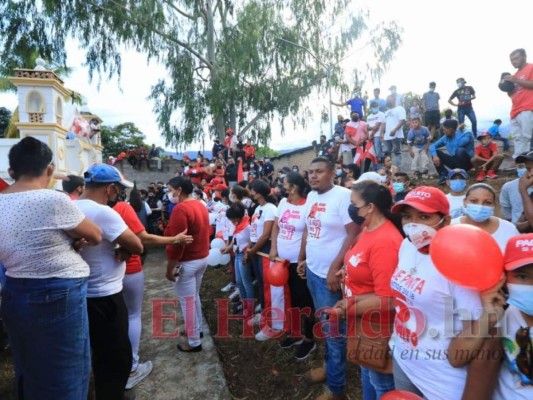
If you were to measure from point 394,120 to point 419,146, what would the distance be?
843 millimetres

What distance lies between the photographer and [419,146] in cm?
822

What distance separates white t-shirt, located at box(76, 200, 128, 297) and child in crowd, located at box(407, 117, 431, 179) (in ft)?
24.4

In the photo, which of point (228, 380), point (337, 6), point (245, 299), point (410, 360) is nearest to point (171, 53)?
point (337, 6)

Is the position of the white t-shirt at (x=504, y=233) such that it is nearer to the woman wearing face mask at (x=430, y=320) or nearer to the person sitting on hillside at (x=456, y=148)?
the woman wearing face mask at (x=430, y=320)

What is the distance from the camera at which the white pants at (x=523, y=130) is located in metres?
5.21

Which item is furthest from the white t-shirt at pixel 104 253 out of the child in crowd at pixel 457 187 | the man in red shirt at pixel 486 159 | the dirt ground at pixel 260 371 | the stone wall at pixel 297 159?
the stone wall at pixel 297 159

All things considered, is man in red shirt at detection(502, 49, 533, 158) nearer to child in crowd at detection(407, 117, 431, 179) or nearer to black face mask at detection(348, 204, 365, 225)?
child in crowd at detection(407, 117, 431, 179)

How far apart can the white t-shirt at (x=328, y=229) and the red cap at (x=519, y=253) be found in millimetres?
1378

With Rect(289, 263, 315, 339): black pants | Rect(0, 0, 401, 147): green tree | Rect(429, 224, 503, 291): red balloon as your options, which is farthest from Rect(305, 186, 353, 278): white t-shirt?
Rect(0, 0, 401, 147): green tree

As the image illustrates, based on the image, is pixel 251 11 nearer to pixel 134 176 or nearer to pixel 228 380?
pixel 134 176

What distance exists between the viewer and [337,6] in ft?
55.9

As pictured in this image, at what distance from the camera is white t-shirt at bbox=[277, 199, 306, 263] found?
3340 mm

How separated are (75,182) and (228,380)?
7.27ft

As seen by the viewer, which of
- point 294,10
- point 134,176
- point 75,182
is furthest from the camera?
point 134,176
